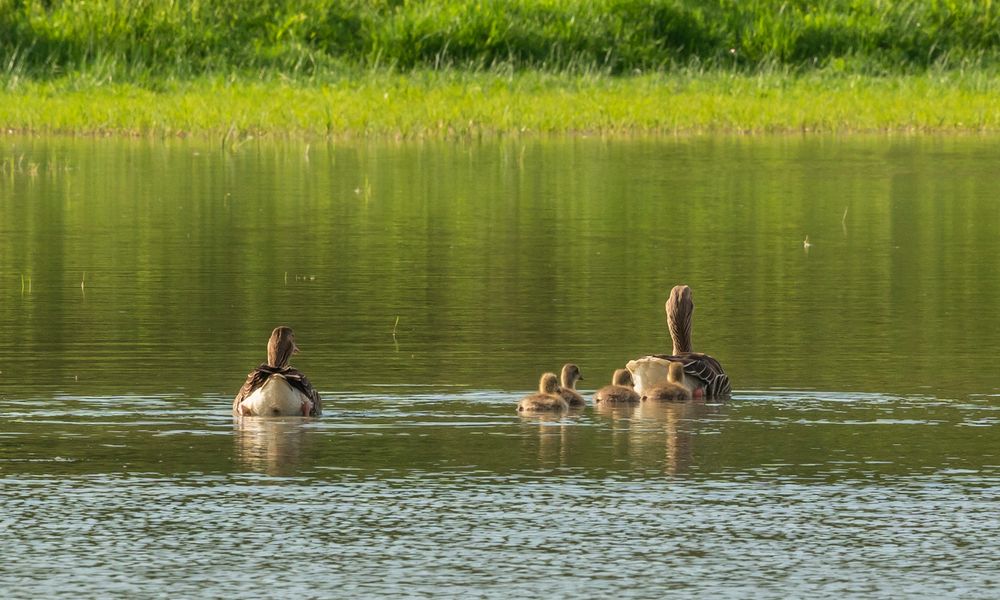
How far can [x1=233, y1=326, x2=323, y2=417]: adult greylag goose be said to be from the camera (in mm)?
10586

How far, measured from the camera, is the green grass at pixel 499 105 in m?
34.6

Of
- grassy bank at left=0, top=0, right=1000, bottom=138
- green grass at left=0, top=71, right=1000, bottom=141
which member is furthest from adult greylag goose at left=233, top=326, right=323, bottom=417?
grassy bank at left=0, top=0, right=1000, bottom=138

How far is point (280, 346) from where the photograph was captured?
11.0m

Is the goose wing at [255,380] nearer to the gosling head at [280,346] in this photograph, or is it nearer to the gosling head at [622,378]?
the gosling head at [280,346]

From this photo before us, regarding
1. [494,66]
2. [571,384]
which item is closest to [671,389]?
[571,384]

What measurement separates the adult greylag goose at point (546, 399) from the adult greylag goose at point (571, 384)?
0.29ft

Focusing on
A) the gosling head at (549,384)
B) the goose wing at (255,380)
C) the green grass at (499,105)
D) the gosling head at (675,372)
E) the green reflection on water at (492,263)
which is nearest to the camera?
the goose wing at (255,380)

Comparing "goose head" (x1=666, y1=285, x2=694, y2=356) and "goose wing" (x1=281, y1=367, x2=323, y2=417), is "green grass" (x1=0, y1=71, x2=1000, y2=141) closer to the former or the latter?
"goose head" (x1=666, y1=285, x2=694, y2=356)

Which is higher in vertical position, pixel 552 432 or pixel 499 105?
pixel 499 105

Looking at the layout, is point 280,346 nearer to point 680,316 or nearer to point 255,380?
point 255,380

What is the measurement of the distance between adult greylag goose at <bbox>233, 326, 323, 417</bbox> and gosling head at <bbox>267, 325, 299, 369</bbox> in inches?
9.5

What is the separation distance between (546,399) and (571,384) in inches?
22.0

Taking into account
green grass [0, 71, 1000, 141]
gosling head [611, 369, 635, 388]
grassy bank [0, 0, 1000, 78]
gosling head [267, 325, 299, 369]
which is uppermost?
grassy bank [0, 0, 1000, 78]

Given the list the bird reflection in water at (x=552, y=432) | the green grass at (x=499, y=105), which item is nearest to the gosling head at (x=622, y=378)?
the bird reflection in water at (x=552, y=432)
